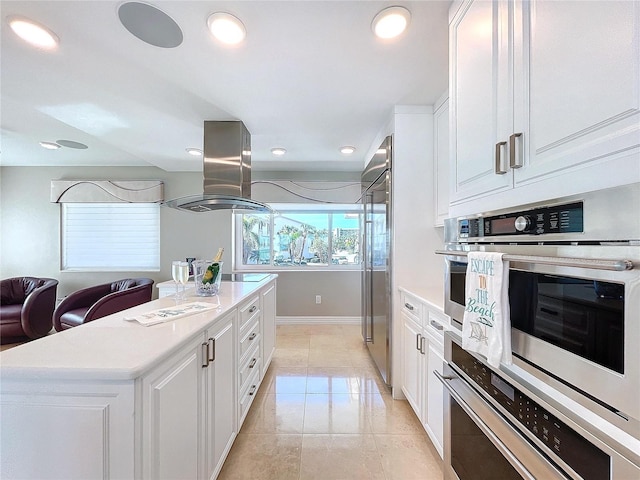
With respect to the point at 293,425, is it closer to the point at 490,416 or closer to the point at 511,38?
the point at 490,416

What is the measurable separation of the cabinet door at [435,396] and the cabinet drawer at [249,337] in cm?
113

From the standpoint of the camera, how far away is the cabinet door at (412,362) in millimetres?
1781

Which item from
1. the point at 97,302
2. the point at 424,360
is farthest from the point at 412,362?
the point at 97,302

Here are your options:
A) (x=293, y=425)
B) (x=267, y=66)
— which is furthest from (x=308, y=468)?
(x=267, y=66)

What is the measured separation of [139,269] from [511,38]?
4.75 metres

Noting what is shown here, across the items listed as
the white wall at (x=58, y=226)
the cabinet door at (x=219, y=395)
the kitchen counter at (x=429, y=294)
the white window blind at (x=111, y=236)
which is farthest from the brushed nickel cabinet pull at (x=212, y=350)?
the white window blind at (x=111, y=236)

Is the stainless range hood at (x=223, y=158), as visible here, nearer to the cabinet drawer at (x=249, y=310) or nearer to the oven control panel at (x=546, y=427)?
the cabinet drawer at (x=249, y=310)

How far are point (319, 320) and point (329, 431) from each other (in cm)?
240

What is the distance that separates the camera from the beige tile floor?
5.11 feet

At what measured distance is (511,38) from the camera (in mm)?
845

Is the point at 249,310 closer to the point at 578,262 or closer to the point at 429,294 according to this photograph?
the point at 429,294

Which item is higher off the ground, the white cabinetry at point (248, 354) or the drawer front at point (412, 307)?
the drawer front at point (412, 307)

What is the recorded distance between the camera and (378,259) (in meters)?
2.63

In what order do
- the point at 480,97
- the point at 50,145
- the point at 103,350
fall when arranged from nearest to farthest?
the point at 103,350 < the point at 480,97 < the point at 50,145
